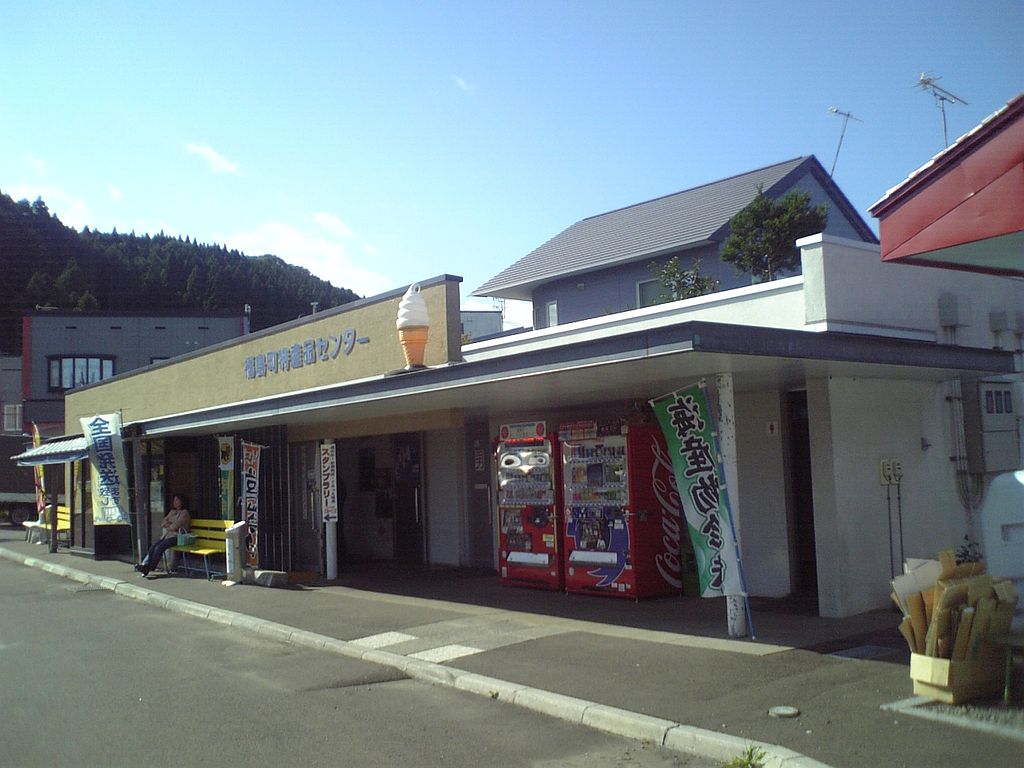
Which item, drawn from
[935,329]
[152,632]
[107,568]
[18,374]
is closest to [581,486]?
[935,329]

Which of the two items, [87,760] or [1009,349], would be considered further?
[1009,349]

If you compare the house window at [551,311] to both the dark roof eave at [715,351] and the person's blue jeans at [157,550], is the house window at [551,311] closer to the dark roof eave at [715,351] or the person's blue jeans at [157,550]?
the person's blue jeans at [157,550]

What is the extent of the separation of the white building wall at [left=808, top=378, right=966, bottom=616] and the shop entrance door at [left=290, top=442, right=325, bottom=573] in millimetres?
9447

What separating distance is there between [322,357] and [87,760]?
9.83 meters

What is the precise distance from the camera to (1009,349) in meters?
12.3

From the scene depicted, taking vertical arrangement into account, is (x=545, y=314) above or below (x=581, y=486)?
above

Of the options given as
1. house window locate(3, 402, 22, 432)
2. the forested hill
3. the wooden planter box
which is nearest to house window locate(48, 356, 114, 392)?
house window locate(3, 402, 22, 432)

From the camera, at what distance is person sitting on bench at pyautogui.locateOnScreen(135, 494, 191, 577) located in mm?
17656

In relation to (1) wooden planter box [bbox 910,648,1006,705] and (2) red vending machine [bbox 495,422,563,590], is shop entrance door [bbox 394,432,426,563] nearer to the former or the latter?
(2) red vending machine [bbox 495,422,563,590]

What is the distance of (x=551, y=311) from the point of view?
2733 centimetres

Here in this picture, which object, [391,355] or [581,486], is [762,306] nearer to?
[581,486]

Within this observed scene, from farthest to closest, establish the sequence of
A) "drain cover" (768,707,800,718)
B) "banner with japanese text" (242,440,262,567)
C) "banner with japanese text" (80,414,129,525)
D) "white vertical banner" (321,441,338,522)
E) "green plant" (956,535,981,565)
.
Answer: "banner with japanese text" (80,414,129,525) < "banner with japanese text" (242,440,262,567) < "white vertical banner" (321,441,338,522) < "green plant" (956,535,981,565) < "drain cover" (768,707,800,718)

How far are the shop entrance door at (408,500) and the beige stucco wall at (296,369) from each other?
2.84m

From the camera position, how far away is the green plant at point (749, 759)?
5.72 meters
